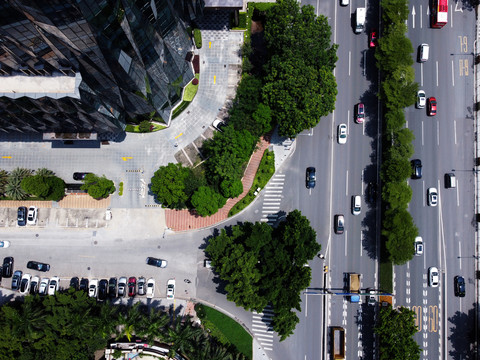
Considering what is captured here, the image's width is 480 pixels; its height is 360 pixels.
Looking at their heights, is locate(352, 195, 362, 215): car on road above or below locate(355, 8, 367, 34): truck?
below

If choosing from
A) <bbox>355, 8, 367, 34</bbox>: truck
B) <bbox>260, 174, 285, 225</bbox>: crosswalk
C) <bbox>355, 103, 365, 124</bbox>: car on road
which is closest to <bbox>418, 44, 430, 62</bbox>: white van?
<bbox>355, 8, 367, 34</bbox>: truck

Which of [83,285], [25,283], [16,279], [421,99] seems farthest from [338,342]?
[16,279]

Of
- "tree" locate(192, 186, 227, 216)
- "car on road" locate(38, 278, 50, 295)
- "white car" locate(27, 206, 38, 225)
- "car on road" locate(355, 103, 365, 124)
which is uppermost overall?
"car on road" locate(355, 103, 365, 124)

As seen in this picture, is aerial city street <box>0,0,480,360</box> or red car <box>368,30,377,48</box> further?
red car <box>368,30,377,48</box>

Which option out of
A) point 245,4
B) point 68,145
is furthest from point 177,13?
point 68,145

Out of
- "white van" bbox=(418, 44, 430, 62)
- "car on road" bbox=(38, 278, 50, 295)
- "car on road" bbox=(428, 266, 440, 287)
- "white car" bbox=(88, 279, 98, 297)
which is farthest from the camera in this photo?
"white van" bbox=(418, 44, 430, 62)

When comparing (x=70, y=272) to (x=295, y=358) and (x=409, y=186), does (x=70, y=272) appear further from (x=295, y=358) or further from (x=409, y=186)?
(x=409, y=186)

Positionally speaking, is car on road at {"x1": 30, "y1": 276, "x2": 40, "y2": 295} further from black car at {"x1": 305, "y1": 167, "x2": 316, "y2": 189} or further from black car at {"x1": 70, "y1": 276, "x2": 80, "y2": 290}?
black car at {"x1": 305, "y1": 167, "x2": 316, "y2": 189}

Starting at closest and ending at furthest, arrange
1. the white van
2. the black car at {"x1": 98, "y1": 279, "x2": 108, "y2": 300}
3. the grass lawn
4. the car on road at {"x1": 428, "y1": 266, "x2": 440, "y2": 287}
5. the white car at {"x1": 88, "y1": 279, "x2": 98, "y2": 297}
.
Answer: the white car at {"x1": 88, "y1": 279, "x2": 98, "y2": 297} → the black car at {"x1": 98, "y1": 279, "x2": 108, "y2": 300} → the grass lawn → the car on road at {"x1": 428, "y1": 266, "x2": 440, "y2": 287} → the white van
